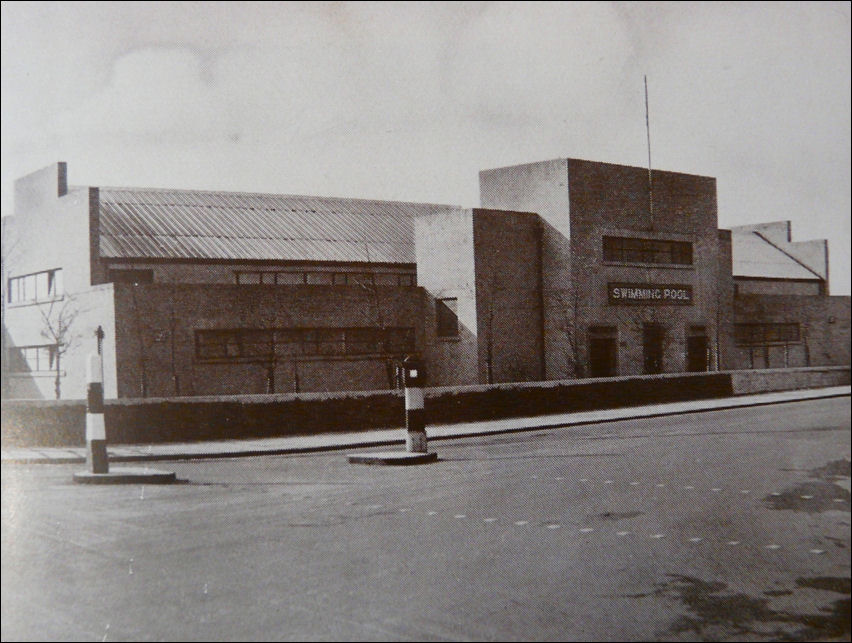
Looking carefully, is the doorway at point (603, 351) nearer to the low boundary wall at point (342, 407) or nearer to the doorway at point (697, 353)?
Result: the doorway at point (697, 353)

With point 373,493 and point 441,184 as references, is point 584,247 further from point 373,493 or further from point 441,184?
point 441,184

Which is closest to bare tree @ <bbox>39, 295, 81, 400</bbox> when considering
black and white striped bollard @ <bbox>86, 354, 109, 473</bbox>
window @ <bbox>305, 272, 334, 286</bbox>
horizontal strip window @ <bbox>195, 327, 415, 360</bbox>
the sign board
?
horizontal strip window @ <bbox>195, 327, 415, 360</bbox>

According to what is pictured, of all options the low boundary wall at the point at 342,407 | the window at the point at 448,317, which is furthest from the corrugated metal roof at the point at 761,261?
the low boundary wall at the point at 342,407

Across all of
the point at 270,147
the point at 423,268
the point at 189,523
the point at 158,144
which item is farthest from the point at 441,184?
the point at 423,268

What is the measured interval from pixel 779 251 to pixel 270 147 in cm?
5295

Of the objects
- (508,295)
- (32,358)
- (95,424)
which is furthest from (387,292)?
(95,424)

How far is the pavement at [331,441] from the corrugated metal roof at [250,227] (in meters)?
16.5

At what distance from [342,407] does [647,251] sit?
1922 centimetres

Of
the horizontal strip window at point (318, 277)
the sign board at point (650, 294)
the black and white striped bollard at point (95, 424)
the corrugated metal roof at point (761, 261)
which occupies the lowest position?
the black and white striped bollard at point (95, 424)

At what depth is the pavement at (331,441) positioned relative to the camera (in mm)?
4531

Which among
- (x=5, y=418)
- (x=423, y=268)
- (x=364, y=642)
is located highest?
(x=423, y=268)

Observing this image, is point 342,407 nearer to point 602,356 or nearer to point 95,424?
point 95,424

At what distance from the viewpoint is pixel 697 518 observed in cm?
553

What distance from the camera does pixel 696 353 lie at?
33.7 meters
